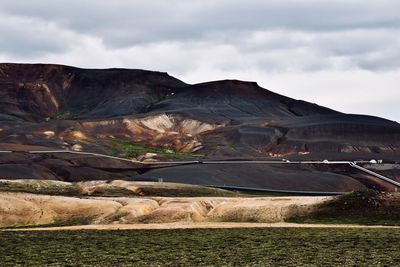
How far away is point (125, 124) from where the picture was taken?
17450 cm

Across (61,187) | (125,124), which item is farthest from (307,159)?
(61,187)

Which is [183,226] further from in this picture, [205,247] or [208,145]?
[208,145]

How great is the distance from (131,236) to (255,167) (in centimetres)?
6886

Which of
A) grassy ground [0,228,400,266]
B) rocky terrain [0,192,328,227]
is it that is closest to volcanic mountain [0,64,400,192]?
rocky terrain [0,192,328,227]

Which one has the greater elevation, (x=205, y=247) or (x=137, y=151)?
(x=137, y=151)

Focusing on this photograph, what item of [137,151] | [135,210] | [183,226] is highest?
[137,151]

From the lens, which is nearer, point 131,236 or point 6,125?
point 131,236

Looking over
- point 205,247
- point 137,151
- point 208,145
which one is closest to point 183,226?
point 205,247

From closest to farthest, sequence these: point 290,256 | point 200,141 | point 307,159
Result: point 290,256, point 307,159, point 200,141

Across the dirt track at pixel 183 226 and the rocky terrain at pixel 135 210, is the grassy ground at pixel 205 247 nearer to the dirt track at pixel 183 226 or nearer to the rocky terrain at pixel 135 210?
the dirt track at pixel 183 226

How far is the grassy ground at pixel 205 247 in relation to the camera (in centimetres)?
3012

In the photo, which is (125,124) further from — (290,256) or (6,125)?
(290,256)

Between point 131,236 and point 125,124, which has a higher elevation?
point 125,124

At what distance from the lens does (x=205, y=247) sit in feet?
117
